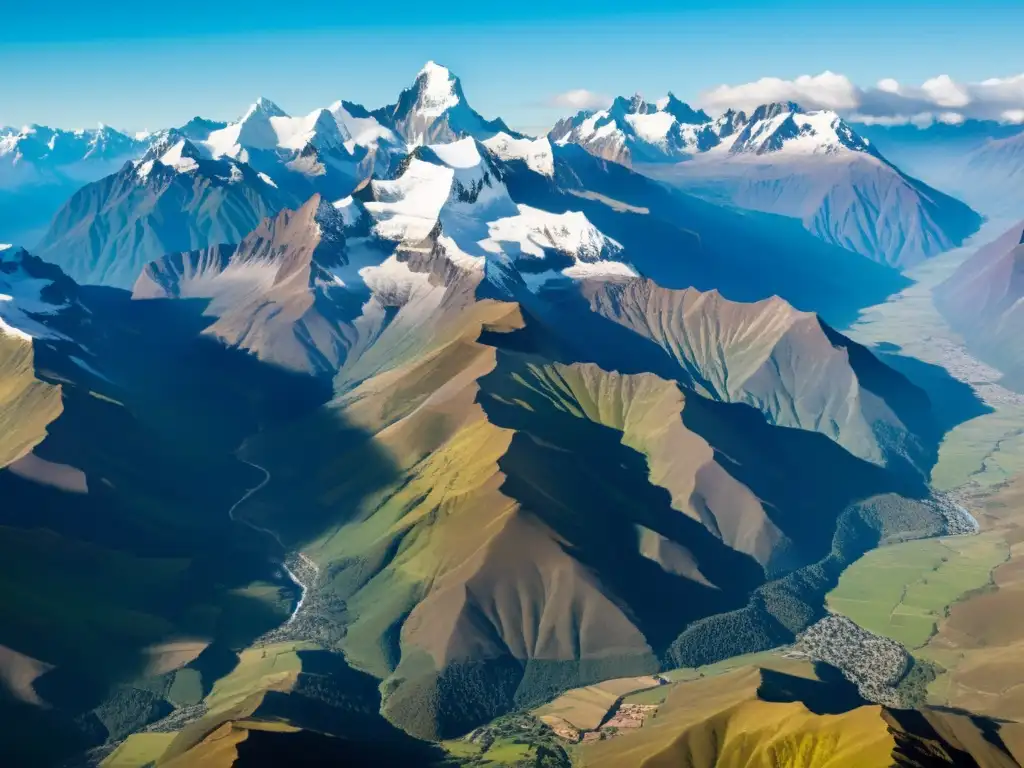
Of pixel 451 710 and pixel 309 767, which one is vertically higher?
pixel 309 767

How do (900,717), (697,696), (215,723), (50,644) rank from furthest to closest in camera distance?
(50,644)
(697,696)
(215,723)
(900,717)

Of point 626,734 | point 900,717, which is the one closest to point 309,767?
point 626,734

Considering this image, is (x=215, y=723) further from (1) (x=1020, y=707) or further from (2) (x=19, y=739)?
(1) (x=1020, y=707)

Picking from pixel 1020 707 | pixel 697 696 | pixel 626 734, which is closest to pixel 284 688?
pixel 626 734

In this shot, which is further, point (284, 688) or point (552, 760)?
point (284, 688)

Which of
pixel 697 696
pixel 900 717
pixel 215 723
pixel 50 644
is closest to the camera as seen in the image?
pixel 900 717

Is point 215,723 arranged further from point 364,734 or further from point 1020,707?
point 1020,707

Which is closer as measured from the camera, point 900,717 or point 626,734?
point 900,717

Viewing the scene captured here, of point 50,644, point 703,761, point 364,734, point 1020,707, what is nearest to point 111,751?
point 50,644

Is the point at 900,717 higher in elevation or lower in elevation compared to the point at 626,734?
higher
